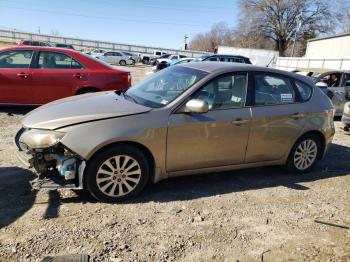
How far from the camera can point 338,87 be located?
10836 millimetres

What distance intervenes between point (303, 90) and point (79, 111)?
339cm

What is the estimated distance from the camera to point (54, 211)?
398 cm

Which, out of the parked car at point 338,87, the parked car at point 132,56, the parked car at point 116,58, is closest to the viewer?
the parked car at point 338,87

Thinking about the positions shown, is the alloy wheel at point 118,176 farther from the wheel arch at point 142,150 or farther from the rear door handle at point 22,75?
the rear door handle at point 22,75

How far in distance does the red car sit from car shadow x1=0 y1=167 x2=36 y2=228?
359 cm

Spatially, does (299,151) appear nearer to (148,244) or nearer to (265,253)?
(265,253)

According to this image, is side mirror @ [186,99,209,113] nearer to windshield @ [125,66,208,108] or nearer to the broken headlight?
windshield @ [125,66,208,108]

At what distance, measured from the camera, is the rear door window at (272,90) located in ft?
16.6

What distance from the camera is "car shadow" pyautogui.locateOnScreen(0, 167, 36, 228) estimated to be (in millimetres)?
3840

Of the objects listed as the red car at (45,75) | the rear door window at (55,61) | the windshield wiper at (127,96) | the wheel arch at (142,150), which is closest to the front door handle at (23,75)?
the red car at (45,75)

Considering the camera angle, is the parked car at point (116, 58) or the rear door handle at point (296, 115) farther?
the parked car at point (116, 58)

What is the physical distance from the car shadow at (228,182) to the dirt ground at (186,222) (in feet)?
0.05

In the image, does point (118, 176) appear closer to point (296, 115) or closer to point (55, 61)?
point (296, 115)

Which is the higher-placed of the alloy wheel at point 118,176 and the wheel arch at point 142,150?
the wheel arch at point 142,150
